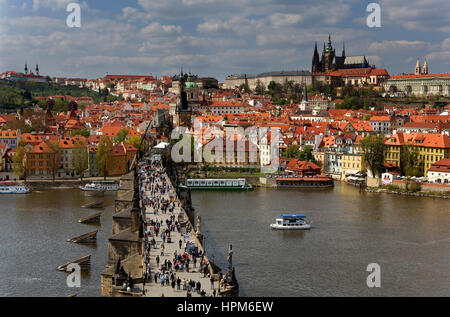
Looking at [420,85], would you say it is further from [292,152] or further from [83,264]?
[83,264]

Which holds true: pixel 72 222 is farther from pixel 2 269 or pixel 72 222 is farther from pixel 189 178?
pixel 189 178

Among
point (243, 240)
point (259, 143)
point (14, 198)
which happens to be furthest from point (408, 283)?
point (259, 143)

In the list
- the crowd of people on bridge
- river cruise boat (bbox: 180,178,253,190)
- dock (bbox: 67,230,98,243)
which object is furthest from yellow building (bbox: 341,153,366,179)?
dock (bbox: 67,230,98,243)

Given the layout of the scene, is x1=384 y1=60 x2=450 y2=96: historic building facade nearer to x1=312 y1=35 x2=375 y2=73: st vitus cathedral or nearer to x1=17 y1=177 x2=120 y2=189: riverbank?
x1=312 y1=35 x2=375 y2=73: st vitus cathedral

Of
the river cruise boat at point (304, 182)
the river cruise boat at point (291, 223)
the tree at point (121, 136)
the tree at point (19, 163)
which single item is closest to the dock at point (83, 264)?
the river cruise boat at point (291, 223)
